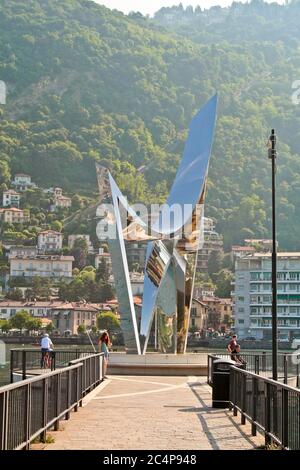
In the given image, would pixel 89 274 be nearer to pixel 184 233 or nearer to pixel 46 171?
pixel 46 171

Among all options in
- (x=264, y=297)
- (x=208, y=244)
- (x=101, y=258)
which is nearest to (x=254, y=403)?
(x=264, y=297)

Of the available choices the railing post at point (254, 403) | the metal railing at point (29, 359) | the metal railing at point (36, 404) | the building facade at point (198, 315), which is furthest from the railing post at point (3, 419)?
the building facade at point (198, 315)

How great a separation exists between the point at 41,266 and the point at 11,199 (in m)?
30.6

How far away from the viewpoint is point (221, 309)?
11694 cm

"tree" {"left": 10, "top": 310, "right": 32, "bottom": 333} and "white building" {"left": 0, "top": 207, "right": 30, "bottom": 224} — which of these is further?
"white building" {"left": 0, "top": 207, "right": 30, "bottom": 224}

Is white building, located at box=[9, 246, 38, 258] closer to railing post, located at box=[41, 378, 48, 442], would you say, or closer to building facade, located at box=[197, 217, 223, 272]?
building facade, located at box=[197, 217, 223, 272]

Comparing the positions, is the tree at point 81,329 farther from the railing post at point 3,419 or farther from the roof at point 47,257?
the railing post at point 3,419

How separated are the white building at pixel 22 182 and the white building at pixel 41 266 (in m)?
32.0

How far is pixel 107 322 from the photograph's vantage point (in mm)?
101750

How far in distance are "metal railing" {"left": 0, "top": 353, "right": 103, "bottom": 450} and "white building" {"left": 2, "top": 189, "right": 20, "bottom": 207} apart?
151945 mm

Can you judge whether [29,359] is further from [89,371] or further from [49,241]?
[49,241]

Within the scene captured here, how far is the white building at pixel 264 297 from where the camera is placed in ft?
315

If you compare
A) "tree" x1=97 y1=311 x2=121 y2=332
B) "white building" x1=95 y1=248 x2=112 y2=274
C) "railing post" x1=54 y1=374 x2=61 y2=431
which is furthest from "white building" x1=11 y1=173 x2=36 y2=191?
"railing post" x1=54 y1=374 x2=61 y2=431

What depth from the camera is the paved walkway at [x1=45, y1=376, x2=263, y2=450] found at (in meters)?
9.10
